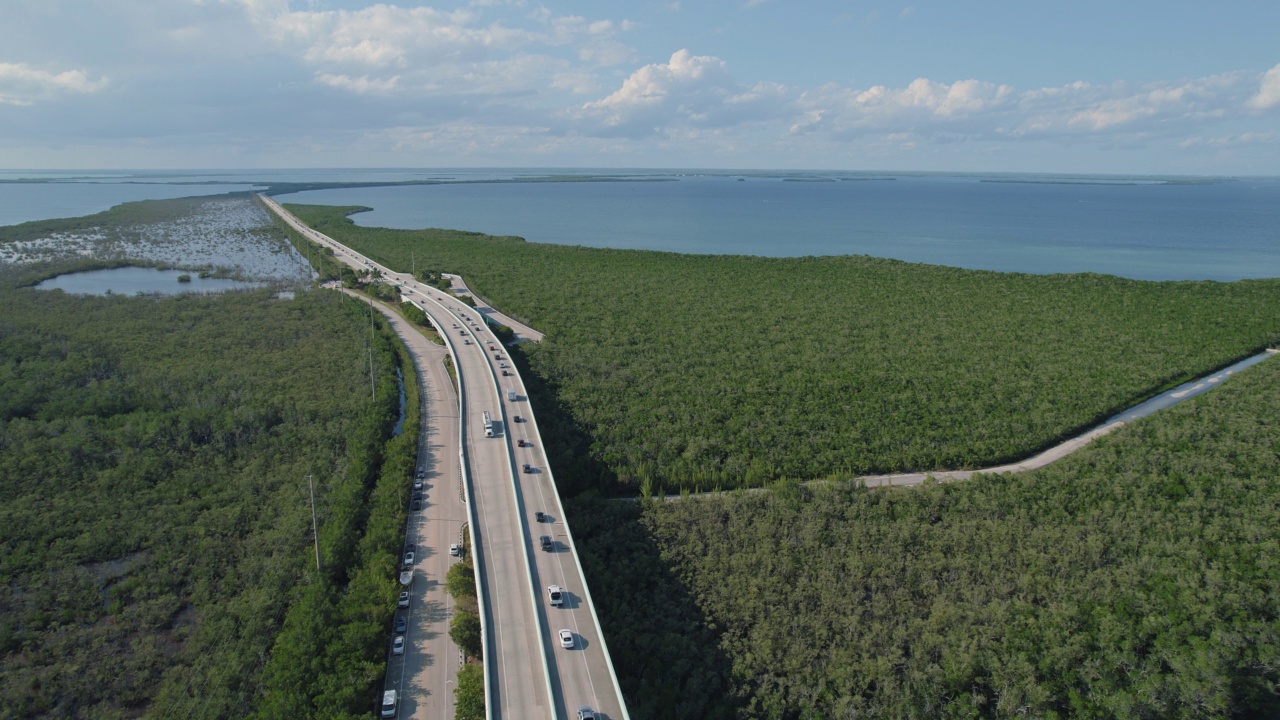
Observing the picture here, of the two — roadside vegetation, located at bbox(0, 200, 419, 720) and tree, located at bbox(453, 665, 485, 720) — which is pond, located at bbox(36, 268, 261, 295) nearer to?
roadside vegetation, located at bbox(0, 200, 419, 720)

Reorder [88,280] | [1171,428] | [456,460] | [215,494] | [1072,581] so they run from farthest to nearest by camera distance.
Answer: [88,280], [1171,428], [456,460], [215,494], [1072,581]

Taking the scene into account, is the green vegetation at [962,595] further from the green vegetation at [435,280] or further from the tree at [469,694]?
the green vegetation at [435,280]

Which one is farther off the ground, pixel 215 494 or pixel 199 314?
pixel 199 314

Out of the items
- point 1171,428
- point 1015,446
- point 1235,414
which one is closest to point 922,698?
point 1015,446

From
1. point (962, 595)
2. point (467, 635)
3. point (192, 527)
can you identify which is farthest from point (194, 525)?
point (962, 595)

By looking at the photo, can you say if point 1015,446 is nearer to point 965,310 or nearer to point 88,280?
point 965,310

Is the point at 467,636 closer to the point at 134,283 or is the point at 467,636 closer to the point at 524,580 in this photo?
the point at 524,580

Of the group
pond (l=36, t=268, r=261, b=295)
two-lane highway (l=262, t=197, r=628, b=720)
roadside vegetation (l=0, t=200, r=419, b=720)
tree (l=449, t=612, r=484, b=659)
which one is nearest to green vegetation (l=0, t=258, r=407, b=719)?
roadside vegetation (l=0, t=200, r=419, b=720)
